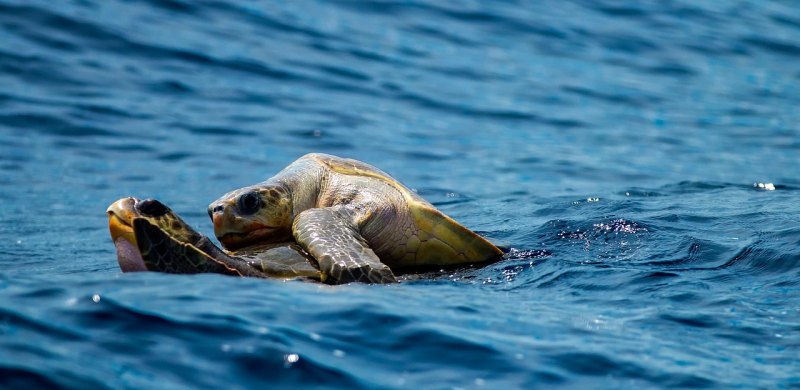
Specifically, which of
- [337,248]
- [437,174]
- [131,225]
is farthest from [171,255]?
[437,174]

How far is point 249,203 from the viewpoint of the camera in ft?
19.1

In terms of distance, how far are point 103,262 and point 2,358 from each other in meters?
3.00

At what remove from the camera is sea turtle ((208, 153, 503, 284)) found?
5.75 meters

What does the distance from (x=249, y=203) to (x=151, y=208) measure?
0.86 metres

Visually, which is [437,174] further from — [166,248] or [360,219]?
[166,248]

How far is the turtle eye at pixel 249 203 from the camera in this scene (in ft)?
19.1

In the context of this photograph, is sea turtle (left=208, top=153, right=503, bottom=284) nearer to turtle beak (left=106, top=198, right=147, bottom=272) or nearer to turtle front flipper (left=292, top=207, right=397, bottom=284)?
turtle front flipper (left=292, top=207, right=397, bottom=284)

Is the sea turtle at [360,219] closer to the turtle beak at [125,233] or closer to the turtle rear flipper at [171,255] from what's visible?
the turtle rear flipper at [171,255]

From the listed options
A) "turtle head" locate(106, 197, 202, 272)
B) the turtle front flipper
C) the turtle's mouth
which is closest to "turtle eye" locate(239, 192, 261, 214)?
the turtle's mouth

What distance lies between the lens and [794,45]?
57.2ft

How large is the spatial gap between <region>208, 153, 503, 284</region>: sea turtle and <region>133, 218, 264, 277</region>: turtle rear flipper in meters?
0.64

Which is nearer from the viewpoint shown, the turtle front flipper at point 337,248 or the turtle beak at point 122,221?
the turtle beak at point 122,221

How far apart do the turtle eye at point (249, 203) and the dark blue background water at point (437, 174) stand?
76 centimetres

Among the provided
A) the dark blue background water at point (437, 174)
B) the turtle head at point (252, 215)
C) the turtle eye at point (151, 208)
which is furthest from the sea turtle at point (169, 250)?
the turtle head at point (252, 215)
